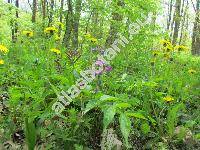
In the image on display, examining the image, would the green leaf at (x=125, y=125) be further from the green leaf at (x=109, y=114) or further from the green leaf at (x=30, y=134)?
the green leaf at (x=30, y=134)

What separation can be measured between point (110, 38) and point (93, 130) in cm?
592

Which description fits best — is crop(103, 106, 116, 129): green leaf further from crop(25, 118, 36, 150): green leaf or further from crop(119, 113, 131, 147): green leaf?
crop(25, 118, 36, 150): green leaf

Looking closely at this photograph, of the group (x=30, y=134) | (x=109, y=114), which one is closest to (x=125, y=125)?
→ (x=109, y=114)

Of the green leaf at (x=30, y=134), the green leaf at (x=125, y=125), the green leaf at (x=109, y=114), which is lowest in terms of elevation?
the green leaf at (x=30, y=134)

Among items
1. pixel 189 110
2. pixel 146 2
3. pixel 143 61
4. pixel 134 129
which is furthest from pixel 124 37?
pixel 134 129

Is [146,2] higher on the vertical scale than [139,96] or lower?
higher

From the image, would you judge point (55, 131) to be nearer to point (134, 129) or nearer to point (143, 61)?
point (134, 129)

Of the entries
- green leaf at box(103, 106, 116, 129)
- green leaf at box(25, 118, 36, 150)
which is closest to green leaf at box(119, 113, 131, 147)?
green leaf at box(103, 106, 116, 129)

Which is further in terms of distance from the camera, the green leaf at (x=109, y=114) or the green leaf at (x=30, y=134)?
the green leaf at (x=30, y=134)

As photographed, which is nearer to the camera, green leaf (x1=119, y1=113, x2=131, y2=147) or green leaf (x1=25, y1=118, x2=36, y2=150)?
green leaf (x1=119, y1=113, x2=131, y2=147)

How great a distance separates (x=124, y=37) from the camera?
6.57 m

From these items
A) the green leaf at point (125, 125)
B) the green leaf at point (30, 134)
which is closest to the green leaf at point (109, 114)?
the green leaf at point (125, 125)

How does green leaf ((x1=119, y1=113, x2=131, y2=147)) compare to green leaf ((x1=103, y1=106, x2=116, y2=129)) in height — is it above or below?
below

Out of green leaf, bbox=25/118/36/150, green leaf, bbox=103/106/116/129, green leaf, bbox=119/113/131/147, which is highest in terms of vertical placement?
green leaf, bbox=103/106/116/129
